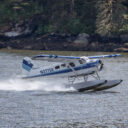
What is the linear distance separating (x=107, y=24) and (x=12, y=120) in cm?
3774

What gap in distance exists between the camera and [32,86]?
29500 mm

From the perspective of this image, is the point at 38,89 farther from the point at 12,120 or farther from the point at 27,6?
the point at 27,6

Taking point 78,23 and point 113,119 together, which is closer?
point 113,119

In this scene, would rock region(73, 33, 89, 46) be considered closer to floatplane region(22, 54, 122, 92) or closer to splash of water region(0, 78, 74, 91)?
splash of water region(0, 78, 74, 91)

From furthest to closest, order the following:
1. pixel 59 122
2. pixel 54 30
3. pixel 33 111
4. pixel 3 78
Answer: pixel 54 30
pixel 3 78
pixel 33 111
pixel 59 122

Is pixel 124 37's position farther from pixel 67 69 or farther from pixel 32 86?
pixel 67 69

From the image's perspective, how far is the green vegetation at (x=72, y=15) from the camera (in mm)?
57500

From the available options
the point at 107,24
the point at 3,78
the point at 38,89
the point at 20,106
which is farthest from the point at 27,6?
the point at 20,106

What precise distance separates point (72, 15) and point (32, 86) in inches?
1319

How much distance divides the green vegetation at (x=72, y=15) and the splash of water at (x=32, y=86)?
27749 millimetres

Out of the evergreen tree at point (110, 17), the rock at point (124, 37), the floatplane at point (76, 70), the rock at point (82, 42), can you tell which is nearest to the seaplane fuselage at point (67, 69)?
the floatplane at point (76, 70)

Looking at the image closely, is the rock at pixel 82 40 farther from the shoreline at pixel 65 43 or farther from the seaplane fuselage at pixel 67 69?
the seaplane fuselage at pixel 67 69

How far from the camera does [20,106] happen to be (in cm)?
2338

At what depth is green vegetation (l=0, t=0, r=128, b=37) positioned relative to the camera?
189 feet
